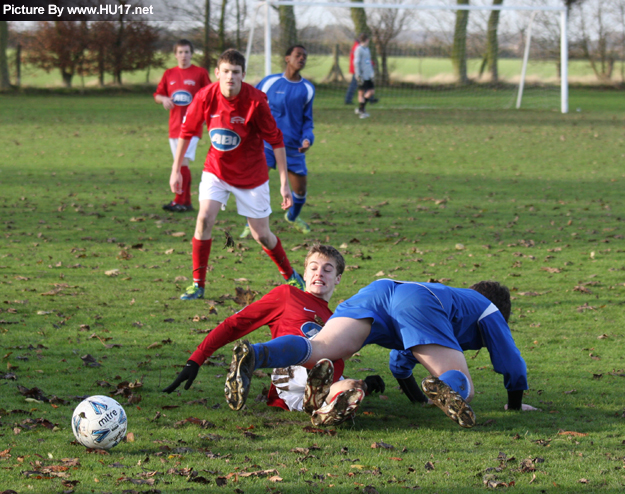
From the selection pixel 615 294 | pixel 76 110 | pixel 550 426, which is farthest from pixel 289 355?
pixel 76 110

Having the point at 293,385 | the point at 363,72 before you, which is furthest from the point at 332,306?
the point at 363,72

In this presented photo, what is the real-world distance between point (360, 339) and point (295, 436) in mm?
645

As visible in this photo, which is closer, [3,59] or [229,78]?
[229,78]

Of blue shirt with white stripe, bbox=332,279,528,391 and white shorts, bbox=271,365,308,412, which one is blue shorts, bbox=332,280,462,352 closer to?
blue shirt with white stripe, bbox=332,279,528,391

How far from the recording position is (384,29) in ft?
91.1

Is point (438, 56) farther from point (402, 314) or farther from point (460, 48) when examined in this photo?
point (402, 314)

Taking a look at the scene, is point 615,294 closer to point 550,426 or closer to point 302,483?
point 550,426

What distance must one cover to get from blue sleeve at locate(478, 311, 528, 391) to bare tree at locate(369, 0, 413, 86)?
958 inches

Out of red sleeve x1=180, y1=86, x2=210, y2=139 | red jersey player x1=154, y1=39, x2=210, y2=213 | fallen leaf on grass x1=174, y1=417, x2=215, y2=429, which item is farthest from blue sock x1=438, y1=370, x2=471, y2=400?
red jersey player x1=154, y1=39, x2=210, y2=213

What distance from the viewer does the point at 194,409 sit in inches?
157

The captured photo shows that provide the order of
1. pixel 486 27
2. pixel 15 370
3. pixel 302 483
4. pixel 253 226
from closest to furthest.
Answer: pixel 302 483 < pixel 15 370 < pixel 253 226 < pixel 486 27

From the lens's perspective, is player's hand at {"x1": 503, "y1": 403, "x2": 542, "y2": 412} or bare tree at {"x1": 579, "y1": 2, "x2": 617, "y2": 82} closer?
player's hand at {"x1": 503, "y1": 403, "x2": 542, "y2": 412}

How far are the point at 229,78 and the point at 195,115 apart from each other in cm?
58

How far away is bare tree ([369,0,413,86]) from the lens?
87.5 feet
